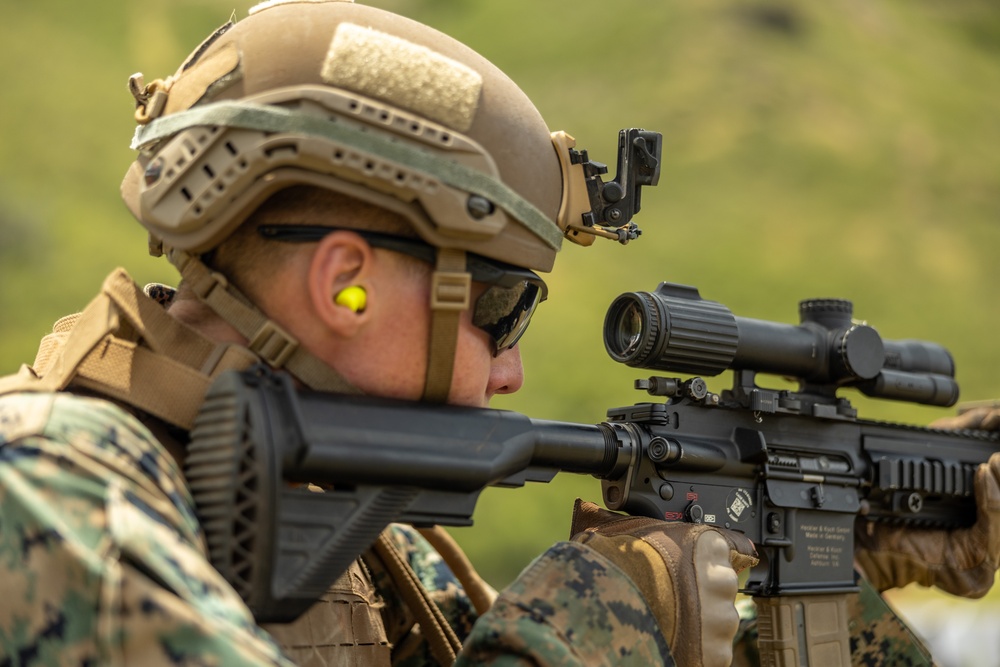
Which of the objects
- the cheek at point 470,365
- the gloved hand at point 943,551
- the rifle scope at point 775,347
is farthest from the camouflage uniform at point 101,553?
the gloved hand at point 943,551

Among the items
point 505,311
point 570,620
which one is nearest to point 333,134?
point 505,311

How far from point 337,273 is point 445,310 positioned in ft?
0.80

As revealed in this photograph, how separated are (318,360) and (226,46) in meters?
0.73

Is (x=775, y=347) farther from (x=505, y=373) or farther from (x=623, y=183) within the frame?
(x=505, y=373)

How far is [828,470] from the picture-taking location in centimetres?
388

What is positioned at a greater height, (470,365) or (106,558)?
(470,365)

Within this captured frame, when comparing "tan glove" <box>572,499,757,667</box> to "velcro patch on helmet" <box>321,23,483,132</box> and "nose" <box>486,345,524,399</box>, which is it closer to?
"nose" <box>486,345,524,399</box>

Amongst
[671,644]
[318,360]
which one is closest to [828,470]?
[671,644]

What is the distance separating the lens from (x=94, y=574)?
170cm

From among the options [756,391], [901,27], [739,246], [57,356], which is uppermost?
[901,27]

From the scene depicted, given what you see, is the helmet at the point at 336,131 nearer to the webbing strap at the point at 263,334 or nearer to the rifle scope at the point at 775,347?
the webbing strap at the point at 263,334

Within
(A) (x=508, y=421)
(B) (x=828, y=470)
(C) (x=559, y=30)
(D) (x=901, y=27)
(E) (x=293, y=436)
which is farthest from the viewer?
(D) (x=901, y=27)

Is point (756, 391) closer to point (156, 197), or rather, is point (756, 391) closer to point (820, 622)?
point (820, 622)

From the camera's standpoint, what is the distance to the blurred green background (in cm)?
1605
